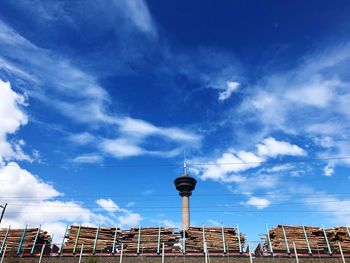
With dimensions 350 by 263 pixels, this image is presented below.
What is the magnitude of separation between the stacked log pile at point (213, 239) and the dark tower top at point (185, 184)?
2339 centimetres

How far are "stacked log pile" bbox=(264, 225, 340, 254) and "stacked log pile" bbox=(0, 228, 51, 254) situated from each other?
18.9m

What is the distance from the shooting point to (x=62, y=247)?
21.9 m

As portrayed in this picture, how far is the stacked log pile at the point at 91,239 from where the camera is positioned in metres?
21.9

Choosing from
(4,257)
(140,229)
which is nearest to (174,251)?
(140,229)

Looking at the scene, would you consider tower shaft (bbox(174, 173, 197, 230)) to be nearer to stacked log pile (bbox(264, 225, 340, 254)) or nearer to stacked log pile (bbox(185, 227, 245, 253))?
stacked log pile (bbox(185, 227, 245, 253))

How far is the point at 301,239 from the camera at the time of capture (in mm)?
21609

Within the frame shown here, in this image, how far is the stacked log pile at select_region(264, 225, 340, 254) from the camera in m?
21.1

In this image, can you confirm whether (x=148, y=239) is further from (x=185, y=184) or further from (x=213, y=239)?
(x=185, y=184)

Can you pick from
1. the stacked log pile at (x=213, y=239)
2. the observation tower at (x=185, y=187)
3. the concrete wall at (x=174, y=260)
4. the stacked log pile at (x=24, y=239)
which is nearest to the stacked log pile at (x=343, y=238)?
the concrete wall at (x=174, y=260)

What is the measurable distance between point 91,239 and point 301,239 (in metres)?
17.0

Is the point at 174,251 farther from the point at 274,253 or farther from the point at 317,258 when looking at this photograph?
the point at 317,258

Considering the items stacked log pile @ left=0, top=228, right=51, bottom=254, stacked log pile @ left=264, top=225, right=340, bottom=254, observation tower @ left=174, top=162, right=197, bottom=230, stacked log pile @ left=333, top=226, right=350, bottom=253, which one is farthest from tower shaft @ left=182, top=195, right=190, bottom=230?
stacked log pile @ left=333, top=226, right=350, bottom=253

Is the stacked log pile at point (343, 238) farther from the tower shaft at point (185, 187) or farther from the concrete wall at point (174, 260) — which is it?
the tower shaft at point (185, 187)

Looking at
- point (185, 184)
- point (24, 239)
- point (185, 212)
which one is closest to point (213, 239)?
point (24, 239)
